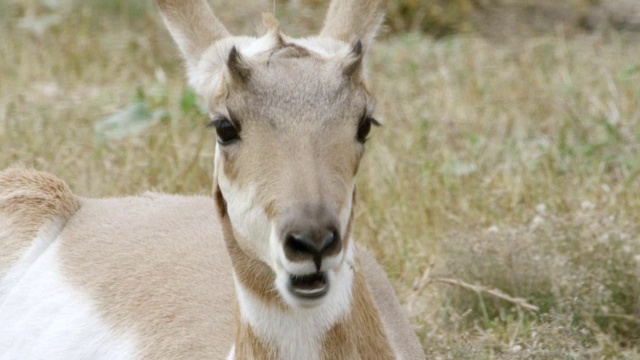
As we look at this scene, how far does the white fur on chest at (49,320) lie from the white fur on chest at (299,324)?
3.79 feet

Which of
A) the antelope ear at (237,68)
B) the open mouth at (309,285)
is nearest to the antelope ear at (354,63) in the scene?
the antelope ear at (237,68)

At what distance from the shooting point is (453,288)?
20.6ft

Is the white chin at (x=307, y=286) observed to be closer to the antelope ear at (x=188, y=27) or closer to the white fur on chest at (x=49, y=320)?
the antelope ear at (x=188, y=27)

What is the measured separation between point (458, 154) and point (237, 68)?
402cm

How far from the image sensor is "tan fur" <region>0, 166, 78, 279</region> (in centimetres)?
587

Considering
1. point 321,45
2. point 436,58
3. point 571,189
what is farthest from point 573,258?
point 436,58

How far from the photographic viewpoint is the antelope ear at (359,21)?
4777mm

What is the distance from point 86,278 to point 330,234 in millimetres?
2070

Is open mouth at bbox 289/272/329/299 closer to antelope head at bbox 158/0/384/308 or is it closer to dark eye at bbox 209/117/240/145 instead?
antelope head at bbox 158/0/384/308

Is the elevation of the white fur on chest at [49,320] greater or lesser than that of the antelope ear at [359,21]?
lesser

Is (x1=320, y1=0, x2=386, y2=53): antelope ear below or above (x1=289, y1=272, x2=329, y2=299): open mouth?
above

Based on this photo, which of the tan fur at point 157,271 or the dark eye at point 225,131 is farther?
the tan fur at point 157,271

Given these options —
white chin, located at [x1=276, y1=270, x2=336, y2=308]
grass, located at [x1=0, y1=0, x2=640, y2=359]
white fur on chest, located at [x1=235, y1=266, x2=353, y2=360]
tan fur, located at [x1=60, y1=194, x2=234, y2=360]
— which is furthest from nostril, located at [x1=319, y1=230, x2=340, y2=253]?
grass, located at [x1=0, y1=0, x2=640, y2=359]

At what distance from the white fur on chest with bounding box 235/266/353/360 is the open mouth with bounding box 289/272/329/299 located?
252 millimetres
